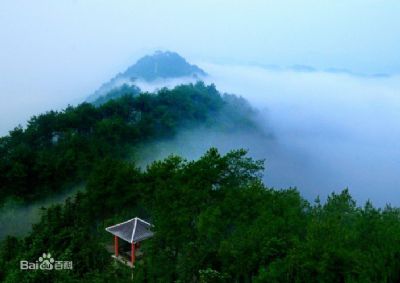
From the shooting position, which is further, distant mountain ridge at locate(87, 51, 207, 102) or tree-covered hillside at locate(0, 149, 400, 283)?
distant mountain ridge at locate(87, 51, 207, 102)

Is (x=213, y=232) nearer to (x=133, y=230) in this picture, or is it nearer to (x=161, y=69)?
(x=133, y=230)

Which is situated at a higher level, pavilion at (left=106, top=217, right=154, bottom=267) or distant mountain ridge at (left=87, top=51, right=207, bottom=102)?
distant mountain ridge at (left=87, top=51, right=207, bottom=102)

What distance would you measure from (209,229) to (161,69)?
134 meters

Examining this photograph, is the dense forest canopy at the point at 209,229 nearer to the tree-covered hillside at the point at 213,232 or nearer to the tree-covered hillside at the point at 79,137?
the tree-covered hillside at the point at 213,232

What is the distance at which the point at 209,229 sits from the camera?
1617cm

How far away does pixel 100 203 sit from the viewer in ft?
82.5

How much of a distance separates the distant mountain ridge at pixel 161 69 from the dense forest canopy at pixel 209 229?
10724 cm

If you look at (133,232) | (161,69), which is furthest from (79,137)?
(161,69)

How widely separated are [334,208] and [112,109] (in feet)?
117

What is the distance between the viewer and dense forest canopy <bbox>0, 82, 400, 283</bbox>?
42.8ft

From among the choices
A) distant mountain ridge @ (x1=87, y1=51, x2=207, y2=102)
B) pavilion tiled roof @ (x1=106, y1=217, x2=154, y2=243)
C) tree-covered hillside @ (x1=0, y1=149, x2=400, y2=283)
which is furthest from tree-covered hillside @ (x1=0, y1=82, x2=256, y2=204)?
distant mountain ridge @ (x1=87, y1=51, x2=207, y2=102)

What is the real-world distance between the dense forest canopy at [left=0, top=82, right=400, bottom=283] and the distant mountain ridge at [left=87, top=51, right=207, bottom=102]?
107244mm

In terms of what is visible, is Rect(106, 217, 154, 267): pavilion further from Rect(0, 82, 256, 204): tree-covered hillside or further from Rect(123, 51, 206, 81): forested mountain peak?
Rect(123, 51, 206, 81): forested mountain peak

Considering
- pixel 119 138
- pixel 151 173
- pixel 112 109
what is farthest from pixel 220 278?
pixel 112 109
